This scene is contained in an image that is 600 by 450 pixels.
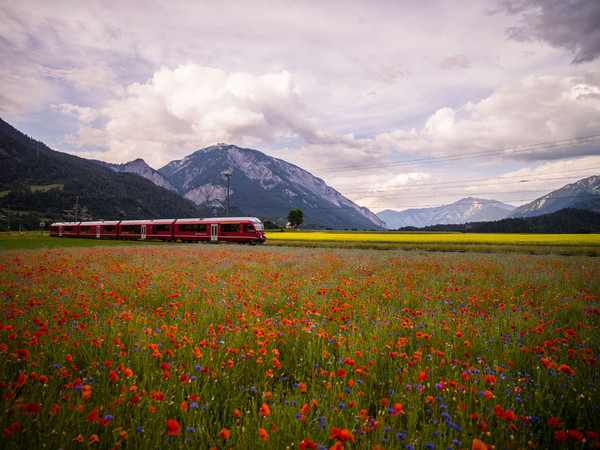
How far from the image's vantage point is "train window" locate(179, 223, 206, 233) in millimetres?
37500

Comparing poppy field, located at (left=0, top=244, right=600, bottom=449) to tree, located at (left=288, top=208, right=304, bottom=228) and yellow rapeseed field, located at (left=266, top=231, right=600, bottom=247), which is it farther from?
tree, located at (left=288, top=208, right=304, bottom=228)

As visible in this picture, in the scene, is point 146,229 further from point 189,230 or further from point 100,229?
point 100,229

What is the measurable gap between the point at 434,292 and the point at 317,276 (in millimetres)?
3636

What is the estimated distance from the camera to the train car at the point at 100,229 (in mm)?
47844

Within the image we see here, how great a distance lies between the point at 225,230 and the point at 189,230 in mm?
Result: 6400

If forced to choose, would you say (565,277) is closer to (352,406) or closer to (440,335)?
(440,335)

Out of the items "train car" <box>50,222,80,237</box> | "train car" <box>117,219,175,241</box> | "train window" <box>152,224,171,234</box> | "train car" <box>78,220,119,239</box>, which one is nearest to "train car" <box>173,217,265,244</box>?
"train window" <box>152,224,171,234</box>

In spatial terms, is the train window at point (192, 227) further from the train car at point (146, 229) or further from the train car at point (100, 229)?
the train car at point (100, 229)

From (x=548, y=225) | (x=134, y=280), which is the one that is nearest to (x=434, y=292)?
(x=134, y=280)

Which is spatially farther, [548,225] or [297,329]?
[548,225]

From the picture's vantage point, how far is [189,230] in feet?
127

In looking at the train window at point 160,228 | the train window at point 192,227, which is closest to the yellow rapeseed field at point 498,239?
the train window at point 192,227

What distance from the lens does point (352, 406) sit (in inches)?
96.0

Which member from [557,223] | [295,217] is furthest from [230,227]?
[557,223]
